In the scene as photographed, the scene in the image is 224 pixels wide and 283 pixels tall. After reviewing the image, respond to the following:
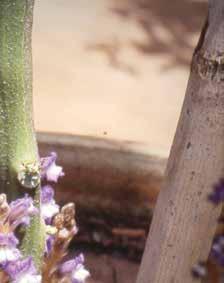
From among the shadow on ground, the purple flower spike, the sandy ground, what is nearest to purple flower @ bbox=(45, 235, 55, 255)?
the purple flower spike

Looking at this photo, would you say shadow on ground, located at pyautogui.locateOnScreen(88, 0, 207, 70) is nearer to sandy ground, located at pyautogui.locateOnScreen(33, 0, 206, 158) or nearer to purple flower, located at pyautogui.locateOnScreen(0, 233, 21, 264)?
sandy ground, located at pyautogui.locateOnScreen(33, 0, 206, 158)

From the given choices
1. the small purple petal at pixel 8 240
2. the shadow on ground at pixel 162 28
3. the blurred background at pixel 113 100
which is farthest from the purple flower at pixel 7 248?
the shadow on ground at pixel 162 28

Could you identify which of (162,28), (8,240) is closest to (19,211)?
(8,240)

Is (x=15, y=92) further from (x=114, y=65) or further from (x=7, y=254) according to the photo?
(x=114, y=65)

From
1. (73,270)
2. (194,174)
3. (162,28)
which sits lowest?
(73,270)

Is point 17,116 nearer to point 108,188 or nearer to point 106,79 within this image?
point 108,188

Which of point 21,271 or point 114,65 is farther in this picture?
point 114,65

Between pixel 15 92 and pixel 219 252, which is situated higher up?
pixel 15 92

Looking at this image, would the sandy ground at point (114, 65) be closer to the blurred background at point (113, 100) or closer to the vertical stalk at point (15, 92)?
the blurred background at point (113, 100)
